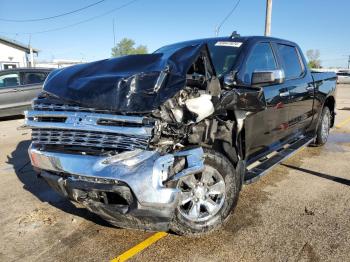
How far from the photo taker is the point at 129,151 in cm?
285

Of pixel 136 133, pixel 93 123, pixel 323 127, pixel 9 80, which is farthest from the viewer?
pixel 9 80

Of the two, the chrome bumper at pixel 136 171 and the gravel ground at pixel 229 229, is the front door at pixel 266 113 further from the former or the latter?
the chrome bumper at pixel 136 171

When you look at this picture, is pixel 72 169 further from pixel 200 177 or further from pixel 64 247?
pixel 200 177

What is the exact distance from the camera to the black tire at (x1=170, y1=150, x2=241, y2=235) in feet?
10.5

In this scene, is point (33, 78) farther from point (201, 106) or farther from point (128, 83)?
point (201, 106)

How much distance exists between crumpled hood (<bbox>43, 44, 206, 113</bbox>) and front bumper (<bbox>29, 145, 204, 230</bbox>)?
45 centimetres

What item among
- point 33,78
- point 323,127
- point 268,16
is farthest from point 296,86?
point 268,16

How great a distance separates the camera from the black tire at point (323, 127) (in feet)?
21.8

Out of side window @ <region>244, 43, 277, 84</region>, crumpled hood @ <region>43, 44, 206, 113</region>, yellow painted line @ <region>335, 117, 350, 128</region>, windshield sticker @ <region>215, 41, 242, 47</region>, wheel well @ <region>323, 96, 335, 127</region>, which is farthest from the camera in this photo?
yellow painted line @ <region>335, 117, 350, 128</region>

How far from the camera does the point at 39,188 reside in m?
4.82

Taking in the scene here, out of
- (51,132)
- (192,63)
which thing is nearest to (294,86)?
(192,63)

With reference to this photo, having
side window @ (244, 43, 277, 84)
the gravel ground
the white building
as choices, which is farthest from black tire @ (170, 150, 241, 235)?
the white building

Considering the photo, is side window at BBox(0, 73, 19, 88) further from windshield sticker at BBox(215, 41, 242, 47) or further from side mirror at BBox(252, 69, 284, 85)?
side mirror at BBox(252, 69, 284, 85)

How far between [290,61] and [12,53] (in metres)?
27.5
